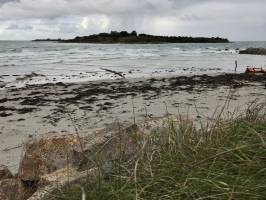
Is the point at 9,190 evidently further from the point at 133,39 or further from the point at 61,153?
the point at 133,39

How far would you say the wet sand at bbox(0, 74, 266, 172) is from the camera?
1067 centimetres

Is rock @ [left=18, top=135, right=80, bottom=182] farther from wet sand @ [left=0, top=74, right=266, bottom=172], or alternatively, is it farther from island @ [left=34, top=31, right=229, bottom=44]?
island @ [left=34, top=31, right=229, bottom=44]

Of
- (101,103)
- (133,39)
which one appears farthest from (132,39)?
Answer: (101,103)

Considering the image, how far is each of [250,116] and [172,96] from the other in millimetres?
11836

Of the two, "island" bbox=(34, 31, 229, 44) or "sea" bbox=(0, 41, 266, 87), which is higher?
"sea" bbox=(0, 41, 266, 87)

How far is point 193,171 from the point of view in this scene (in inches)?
90.8

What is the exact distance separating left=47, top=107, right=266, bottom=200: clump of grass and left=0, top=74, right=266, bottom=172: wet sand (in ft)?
15.6

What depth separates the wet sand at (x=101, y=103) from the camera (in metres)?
10.7

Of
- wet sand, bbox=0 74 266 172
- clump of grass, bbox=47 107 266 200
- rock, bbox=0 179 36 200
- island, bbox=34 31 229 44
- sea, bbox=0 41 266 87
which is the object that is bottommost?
island, bbox=34 31 229 44

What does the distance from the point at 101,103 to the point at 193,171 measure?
38.5 feet

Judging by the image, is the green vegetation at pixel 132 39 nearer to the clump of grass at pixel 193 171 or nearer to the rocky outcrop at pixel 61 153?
the rocky outcrop at pixel 61 153

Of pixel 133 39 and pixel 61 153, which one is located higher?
pixel 61 153

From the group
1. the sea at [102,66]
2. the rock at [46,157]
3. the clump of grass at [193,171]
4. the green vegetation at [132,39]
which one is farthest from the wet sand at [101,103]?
the green vegetation at [132,39]

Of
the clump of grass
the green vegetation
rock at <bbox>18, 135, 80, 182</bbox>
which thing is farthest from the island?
the clump of grass
